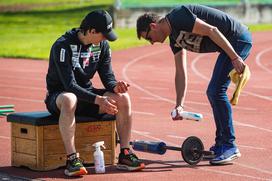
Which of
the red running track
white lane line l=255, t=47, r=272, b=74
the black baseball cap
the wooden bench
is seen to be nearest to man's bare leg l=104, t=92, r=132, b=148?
the wooden bench

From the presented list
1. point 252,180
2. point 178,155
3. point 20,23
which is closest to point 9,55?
point 20,23

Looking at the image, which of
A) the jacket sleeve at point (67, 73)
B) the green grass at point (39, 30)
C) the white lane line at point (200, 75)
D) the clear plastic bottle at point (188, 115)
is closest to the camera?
the jacket sleeve at point (67, 73)

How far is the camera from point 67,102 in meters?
9.10

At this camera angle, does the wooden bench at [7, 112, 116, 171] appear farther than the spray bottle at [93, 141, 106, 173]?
Yes

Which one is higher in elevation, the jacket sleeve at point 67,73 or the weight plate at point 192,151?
the jacket sleeve at point 67,73

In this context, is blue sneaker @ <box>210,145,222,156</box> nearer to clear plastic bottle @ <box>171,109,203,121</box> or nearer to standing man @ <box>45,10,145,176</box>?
clear plastic bottle @ <box>171,109,203,121</box>

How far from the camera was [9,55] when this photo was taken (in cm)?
2550

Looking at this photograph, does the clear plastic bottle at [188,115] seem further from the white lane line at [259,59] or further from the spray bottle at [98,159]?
the white lane line at [259,59]

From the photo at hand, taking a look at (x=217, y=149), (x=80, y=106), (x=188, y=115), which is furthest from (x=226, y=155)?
(x=80, y=106)

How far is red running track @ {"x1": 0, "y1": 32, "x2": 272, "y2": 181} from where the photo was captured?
30.8ft

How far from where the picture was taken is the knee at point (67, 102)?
359 inches

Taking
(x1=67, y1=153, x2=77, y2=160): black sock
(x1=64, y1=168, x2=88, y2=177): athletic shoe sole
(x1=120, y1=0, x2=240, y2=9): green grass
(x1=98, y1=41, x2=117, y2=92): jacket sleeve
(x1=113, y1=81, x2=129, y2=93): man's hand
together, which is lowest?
(x1=64, y1=168, x2=88, y2=177): athletic shoe sole

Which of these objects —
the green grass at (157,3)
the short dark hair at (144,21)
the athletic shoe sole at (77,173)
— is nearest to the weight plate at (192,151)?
the athletic shoe sole at (77,173)

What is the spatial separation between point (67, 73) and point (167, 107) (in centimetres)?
598
